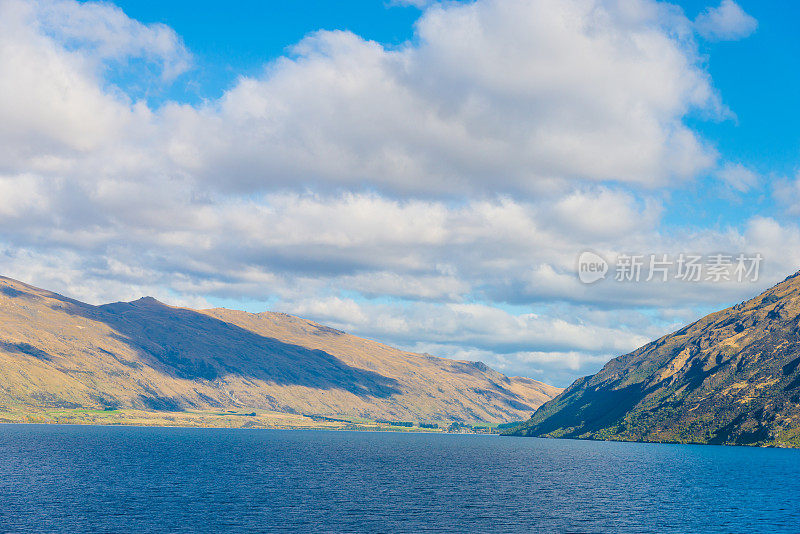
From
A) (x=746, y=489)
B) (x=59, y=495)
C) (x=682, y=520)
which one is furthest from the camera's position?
(x=746, y=489)

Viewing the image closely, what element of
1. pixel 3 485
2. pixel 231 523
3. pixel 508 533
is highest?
pixel 508 533

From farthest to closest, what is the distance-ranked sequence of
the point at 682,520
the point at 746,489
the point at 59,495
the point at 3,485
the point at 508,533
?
the point at 746,489 < the point at 3,485 < the point at 59,495 < the point at 682,520 < the point at 508,533

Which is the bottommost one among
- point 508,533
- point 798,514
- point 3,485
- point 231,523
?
point 3,485

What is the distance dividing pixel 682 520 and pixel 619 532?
2301 centimetres

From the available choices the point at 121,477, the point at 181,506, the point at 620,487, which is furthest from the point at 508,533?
the point at 121,477

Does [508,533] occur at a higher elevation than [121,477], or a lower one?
higher

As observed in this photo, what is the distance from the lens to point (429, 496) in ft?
562

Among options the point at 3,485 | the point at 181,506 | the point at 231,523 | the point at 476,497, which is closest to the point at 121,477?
the point at 3,485

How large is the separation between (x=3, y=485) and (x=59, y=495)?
80.3ft

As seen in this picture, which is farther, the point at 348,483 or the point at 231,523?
the point at 348,483

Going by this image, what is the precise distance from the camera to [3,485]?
554 feet

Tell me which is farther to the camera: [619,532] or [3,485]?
[3,485]

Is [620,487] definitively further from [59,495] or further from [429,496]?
[59,495]

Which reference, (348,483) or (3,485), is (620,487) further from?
(3,485)
